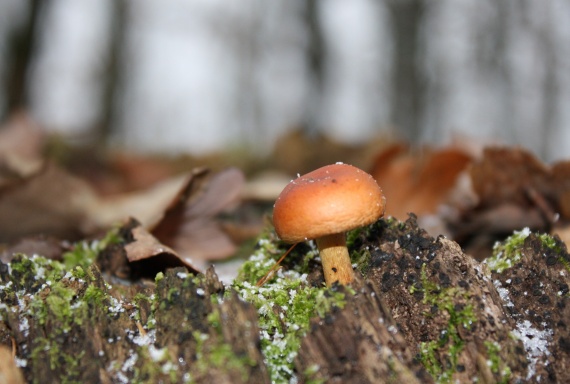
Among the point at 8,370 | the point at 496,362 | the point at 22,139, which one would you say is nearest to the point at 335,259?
the point at 496,362

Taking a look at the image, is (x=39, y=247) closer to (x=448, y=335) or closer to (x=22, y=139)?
(x=448, y=335)

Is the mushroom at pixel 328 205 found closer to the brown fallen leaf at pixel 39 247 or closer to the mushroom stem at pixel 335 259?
the mushroom stem at pixel 335 259

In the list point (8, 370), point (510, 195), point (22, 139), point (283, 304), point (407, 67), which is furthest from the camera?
point (407, 67)

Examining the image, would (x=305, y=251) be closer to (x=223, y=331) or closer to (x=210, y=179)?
(x=223, y=331)

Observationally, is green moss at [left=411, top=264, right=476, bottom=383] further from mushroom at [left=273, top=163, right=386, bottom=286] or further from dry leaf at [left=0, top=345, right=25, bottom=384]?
dry leaf at [left=0, top=345, right=25, bottom=384]

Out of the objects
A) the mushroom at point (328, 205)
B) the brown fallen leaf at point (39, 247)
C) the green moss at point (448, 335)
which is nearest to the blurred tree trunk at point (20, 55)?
the brown fallen leaf at point (39, 247)

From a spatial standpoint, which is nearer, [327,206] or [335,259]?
[327,206]

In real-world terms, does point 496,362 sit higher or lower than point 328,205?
lower

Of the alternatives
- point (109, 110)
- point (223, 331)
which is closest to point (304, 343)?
point (223, 331)

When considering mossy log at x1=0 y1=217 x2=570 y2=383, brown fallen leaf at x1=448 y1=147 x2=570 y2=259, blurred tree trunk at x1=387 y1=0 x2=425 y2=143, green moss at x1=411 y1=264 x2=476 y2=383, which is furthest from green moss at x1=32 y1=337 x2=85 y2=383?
blurred tree trunk at x1=387 y1=0 x2=425 y2=143
